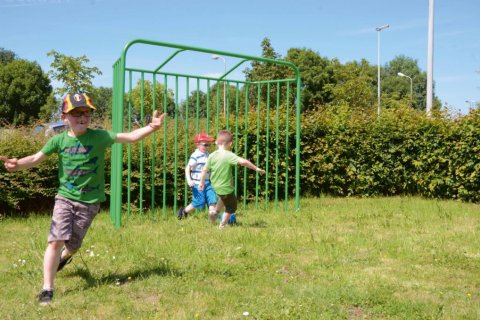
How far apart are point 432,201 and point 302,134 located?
297 centimetres

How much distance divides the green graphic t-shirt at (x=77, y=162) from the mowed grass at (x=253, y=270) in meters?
0.80

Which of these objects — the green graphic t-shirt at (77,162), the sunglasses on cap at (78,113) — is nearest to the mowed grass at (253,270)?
the green graphic t-shirt at (77,162)

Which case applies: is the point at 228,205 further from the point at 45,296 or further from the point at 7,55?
the point at 7,55

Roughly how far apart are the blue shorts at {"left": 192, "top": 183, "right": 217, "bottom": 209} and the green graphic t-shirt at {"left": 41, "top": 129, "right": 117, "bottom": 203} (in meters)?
3.48

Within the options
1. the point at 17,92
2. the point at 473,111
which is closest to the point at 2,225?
the point at 473,111

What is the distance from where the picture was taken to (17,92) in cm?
4566

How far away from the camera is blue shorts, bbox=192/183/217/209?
739 cm

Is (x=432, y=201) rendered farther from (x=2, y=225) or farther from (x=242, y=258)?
(x=2, y=225)

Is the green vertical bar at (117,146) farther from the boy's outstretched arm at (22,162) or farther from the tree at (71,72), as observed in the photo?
the tree at (71,72)

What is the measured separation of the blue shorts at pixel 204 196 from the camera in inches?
291

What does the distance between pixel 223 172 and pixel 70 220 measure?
306cm

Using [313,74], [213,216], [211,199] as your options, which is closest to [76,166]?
[213,216]

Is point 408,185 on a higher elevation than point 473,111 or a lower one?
lower

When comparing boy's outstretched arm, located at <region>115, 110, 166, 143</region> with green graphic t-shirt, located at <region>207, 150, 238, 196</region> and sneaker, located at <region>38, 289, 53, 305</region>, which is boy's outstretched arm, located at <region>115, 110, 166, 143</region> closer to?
sneaker, located at <region>38, 289, 53, 305</region>
